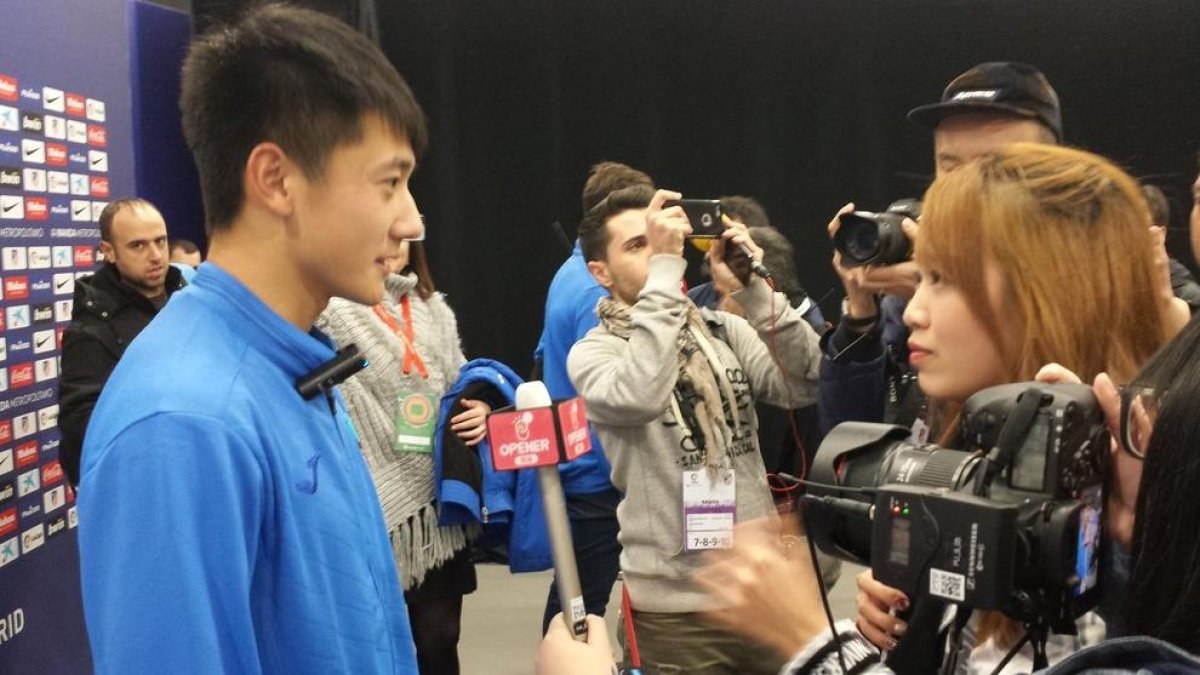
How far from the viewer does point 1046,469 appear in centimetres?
86

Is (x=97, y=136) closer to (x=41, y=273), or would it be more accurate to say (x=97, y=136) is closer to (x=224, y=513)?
(x=41, y=273)

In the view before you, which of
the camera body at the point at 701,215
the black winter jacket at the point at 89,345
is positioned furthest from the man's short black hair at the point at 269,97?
the black winter jacket at the point at 89,345

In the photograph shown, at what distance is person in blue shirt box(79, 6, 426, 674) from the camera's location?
910 millimetres

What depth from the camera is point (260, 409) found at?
1.00m

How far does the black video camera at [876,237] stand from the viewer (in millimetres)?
1651

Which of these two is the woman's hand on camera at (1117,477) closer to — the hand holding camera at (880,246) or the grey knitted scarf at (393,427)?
the hand holding camera at (880,246)

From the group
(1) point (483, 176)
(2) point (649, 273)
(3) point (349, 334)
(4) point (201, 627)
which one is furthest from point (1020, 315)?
(1) point (483, 176)

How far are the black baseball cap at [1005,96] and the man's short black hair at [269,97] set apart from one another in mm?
1185

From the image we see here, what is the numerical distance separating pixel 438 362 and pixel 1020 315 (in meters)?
1.66

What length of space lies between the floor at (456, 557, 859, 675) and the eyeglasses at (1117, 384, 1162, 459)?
2817mm

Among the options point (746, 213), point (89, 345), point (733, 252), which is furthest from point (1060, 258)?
point (89, 345)

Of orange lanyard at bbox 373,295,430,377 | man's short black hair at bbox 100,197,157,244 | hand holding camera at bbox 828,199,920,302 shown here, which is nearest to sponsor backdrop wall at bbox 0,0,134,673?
man's short black hair at bbox 100,197,157,244

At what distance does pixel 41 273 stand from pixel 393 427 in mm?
1821

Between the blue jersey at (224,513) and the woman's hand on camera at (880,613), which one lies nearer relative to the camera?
the blue jersey at (224,513)
